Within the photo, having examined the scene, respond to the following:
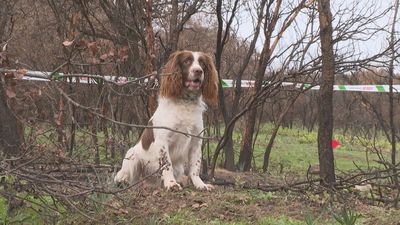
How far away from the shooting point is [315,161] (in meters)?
18.4

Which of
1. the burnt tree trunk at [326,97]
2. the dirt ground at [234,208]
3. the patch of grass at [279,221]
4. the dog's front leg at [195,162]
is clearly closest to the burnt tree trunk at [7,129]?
the dog's front leg at [195,162]

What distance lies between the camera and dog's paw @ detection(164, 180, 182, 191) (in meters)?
6.12

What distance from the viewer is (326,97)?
5.98 m

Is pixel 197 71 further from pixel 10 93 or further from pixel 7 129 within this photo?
pixel 10 93

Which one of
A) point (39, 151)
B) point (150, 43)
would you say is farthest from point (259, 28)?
point (39, 151)

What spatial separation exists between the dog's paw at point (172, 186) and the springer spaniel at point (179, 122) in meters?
0.01

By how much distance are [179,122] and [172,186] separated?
29.3 inches

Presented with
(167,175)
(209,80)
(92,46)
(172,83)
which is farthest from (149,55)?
(92,46)

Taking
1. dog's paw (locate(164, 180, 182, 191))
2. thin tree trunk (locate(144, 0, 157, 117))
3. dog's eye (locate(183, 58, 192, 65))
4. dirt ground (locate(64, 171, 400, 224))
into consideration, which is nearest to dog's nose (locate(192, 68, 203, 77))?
dog's eye (locate(183, 58, 192, 65))

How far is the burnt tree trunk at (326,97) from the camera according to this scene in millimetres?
5965

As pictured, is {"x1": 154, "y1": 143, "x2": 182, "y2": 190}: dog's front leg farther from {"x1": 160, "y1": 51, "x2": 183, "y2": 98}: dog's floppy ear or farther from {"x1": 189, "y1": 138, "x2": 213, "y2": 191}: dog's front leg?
{"x1": 160, "y1": 51, "x2": 183, "y2": 98}: dog's floppy ear

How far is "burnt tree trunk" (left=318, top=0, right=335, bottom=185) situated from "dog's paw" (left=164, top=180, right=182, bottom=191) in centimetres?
152

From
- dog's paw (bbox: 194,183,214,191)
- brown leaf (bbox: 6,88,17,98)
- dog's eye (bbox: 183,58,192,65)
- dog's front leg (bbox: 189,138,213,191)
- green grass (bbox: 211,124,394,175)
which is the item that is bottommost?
green grass (bbox: 211,124,394,175)

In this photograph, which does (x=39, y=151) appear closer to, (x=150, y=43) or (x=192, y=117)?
(x=192, y=117)
